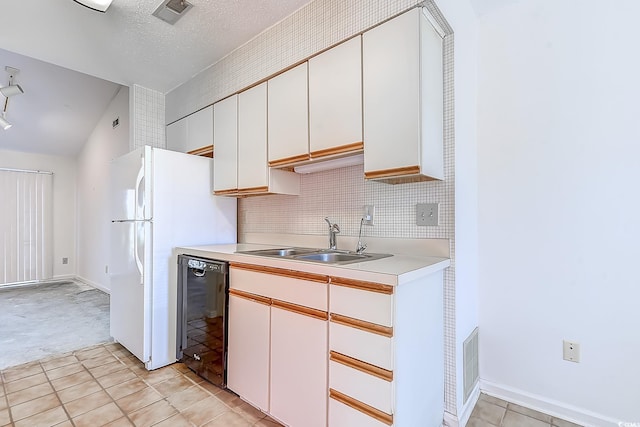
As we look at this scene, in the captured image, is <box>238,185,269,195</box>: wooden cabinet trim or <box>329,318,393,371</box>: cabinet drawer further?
<box>238,185,269,195</box>: wooden cabinet trim

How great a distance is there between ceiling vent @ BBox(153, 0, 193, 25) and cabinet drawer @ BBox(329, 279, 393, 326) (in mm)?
1972

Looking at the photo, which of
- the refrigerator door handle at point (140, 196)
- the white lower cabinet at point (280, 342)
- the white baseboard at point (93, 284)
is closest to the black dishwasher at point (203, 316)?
the white lower cabinet at point (280, 342)

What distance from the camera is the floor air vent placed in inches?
68.6

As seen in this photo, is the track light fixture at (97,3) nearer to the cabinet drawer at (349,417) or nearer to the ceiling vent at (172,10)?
the ceiling vent at (172,10)

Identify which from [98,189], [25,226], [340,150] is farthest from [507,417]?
[25,226]

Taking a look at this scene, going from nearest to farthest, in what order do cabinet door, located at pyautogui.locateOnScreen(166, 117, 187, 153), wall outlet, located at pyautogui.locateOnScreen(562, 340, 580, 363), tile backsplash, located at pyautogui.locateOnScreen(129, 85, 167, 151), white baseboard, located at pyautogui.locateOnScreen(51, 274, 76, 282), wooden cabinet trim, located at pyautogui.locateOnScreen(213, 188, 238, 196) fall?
1. wall outlet, located at pyautogui.locateOnScreen(562, 340, 580, 363)
2. wooden cabinet trim, located at pyautogui.locateOnScreen(213, 188, 238, 196)
3. cabinet door, located at pyautogui.locateOnScreen(166, 117, 187, 153)
4. tile backsplash, located at pyautogui.locateOnScreen(129, 85, 167, 151)
5. white baseboard, located at pyautogui.locateOnScreen(51, 274, 76, 282)

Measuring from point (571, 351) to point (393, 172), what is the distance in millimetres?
1433

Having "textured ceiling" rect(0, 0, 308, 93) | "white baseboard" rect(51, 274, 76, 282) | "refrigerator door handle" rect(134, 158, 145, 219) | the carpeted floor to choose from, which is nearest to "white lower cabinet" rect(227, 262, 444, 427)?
"refrigerator door handle" rect(134, 158, 145, 219)

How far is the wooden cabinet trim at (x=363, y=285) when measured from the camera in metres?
1.20

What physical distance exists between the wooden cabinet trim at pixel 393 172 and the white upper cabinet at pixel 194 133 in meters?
1.63

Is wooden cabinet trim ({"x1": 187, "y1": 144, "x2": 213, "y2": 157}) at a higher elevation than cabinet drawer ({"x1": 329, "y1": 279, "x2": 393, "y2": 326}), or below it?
higher

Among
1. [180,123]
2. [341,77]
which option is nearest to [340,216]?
[341,77]

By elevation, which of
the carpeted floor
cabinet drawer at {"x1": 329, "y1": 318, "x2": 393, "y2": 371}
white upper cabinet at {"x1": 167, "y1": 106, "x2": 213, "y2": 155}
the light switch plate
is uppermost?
white upper cabinet at {"x1": 167, "y1": 106, "x2": 213, "y2": 155}

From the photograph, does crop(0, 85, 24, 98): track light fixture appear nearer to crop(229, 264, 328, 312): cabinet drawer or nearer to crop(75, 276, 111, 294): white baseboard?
crop(75, 276, 111, 294): white baseboard
